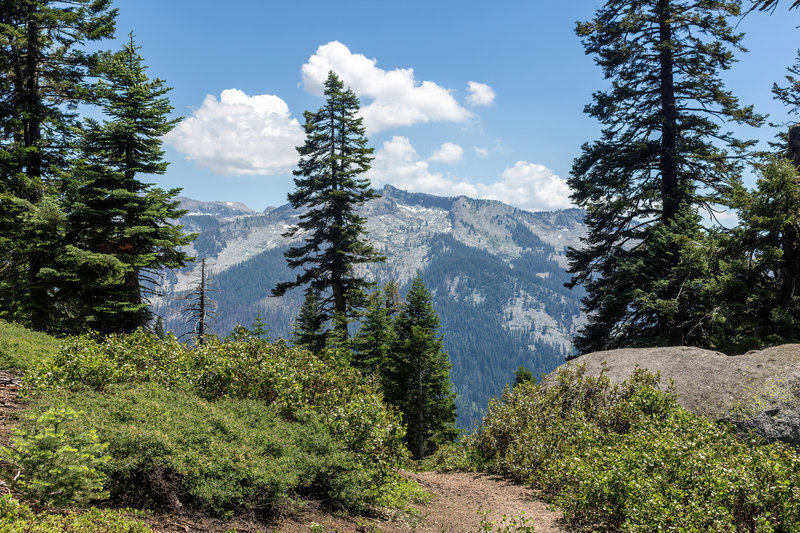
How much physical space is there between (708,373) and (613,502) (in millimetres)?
5450

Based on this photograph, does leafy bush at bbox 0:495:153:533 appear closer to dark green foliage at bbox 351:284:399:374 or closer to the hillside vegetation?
the hillside vegetation

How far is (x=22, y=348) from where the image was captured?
9.61 m

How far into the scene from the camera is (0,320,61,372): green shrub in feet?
28.8

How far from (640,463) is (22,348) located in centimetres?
1289

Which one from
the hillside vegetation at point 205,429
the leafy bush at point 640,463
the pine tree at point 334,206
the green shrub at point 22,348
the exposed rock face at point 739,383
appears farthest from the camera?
the pine tree at point 334,206

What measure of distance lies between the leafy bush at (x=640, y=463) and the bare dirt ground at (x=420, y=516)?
550 mm

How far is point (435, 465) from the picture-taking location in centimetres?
1296

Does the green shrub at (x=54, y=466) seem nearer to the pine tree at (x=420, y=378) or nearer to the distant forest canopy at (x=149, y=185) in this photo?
the distant forest canopy at (x=149, y=185)

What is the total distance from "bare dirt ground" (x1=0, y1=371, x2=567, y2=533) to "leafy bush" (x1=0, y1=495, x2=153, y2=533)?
0.57 metres

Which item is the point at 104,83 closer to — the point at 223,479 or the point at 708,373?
the point at 223,479

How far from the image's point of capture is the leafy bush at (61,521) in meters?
3.54

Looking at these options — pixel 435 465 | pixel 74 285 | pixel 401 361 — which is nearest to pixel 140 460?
pixel 435 465

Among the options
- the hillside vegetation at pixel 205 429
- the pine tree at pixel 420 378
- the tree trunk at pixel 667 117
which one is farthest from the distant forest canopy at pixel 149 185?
the pine tree at pixel 420 378

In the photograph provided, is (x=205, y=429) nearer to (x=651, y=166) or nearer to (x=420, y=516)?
(x=420, y=516)
